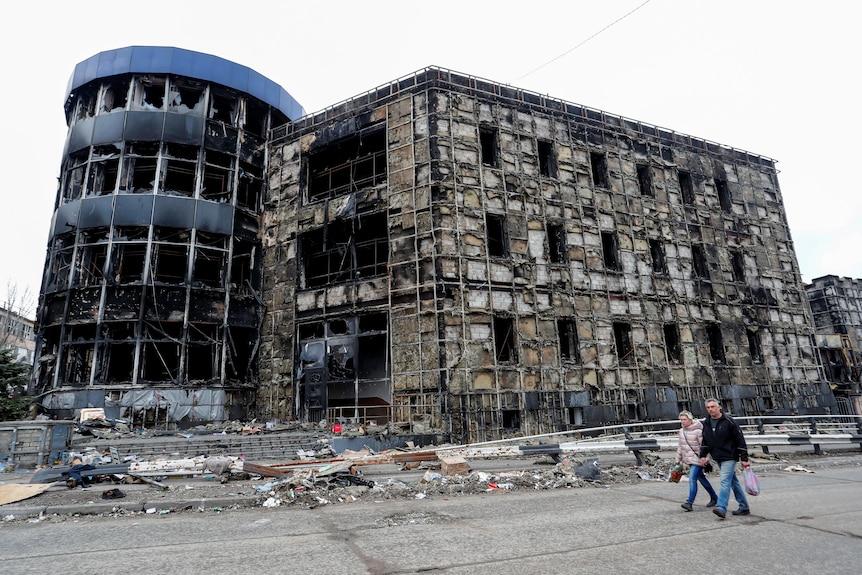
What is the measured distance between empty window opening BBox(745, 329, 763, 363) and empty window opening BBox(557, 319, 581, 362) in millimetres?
11671

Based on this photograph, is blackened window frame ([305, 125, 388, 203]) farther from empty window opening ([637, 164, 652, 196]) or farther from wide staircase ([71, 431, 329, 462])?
empty window opening ([637, 164, 652, 196])

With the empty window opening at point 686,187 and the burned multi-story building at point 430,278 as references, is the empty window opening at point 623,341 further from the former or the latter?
the empty window opening at point 686,187

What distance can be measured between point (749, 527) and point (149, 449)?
16.4 m

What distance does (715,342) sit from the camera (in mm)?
25250

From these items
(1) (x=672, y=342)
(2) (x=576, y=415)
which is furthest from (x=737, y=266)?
(2) (x=576, y=415)

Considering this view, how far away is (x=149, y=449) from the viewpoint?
50.9 feet

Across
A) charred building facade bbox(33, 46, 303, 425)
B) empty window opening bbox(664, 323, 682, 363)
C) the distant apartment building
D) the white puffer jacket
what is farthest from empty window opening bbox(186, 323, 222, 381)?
the distant apartment building

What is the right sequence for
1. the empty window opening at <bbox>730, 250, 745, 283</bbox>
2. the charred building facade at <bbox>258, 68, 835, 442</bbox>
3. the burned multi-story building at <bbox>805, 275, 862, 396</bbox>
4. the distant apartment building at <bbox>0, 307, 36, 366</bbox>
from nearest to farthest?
the charred building facade at <bbox>258, 68, 835, 442</bbox> < the empty window opening at <bbox>730, 250, 745, 283</bbox> < the burned multi-story building at <bbox>805, 275, 862, 396</bbox> < the distant apartment building at <bbox>0, 307, 36, 366</bbox>

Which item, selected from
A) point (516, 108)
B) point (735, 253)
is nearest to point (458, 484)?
point (516, 108)

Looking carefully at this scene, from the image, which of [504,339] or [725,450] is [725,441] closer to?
[725,450]

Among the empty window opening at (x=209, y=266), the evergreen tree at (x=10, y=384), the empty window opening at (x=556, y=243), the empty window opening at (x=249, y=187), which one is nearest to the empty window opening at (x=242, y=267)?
the empty window opening at (x=209, y=266)

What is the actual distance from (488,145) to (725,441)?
18.0m

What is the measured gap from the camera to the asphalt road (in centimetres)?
496

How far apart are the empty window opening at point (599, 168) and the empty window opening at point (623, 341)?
7.28m
